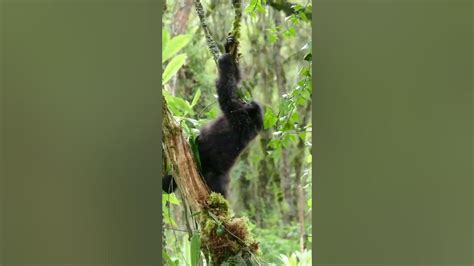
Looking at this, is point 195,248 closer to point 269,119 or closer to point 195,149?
point 195,149

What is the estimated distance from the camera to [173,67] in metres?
1.29

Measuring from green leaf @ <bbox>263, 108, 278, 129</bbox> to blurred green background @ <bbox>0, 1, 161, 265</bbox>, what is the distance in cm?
29

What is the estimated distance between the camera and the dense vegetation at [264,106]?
129 cm

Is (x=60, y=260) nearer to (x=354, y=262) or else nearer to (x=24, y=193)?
(x=24, y=193)

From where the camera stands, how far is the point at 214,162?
1361 mm

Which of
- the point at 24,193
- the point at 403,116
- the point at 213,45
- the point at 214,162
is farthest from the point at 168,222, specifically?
the point at 403,116

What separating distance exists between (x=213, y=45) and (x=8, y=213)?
66 centimetres

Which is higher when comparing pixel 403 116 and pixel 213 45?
pixel 213 45

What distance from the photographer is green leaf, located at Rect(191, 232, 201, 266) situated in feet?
4.31

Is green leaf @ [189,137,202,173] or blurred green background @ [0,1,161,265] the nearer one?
blurred green background @ [0,1,161,265]

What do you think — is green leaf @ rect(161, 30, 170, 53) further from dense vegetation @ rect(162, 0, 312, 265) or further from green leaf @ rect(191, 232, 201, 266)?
green leaf @ rect(191, 232, 201, 266)

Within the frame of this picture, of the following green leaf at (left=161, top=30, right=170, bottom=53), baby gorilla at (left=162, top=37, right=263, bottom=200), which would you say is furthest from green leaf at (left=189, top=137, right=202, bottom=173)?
green leaf at (left=161, top=30, right=170, bottom=53)

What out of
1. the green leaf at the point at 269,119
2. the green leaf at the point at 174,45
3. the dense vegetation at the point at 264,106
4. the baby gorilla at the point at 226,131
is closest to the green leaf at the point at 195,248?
the dense vegetation at the point at 264,106

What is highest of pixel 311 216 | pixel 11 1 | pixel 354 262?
pixel 11 1
